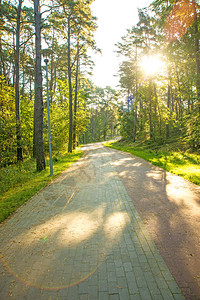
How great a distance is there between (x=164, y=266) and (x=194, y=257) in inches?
26.0

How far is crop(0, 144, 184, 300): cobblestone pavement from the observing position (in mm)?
2555

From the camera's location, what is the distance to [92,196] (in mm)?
6457

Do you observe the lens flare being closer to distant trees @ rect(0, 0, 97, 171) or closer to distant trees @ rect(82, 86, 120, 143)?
distant trees @ rect(0, 0, 97, 171)

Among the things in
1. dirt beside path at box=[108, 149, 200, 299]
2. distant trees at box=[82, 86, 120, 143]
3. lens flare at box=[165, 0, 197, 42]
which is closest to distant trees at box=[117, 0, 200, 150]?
lens flare at box=[165, 0, 197, 42]

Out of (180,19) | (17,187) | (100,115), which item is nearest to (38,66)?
(17,187)

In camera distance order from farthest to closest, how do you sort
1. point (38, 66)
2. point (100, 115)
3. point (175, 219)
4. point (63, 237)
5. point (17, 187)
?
point (100, 115)
point (38, 66)
point (17, 187)
point (175, 219)
point (63, 237)

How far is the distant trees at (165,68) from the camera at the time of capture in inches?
470

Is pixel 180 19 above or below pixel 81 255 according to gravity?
above

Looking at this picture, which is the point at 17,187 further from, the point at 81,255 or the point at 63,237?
the point at 81,255

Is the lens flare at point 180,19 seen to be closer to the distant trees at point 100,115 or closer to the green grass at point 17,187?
the green grass at point 17,187

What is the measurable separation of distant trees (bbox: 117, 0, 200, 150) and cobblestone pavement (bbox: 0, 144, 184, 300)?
849 centimetres

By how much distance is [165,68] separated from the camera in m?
17.9

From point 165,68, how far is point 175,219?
17345 millimetres

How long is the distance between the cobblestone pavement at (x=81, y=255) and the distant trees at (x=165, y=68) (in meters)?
8.49
